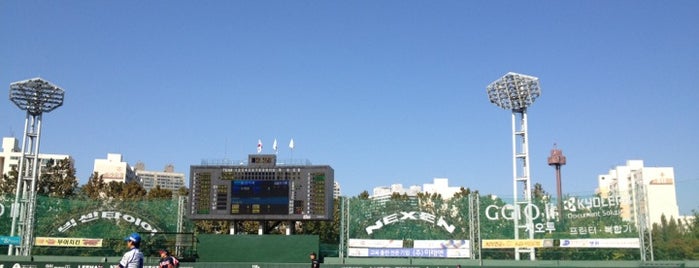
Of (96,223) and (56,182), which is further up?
(56,182)

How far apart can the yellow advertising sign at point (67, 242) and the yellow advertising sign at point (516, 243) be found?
22.6m

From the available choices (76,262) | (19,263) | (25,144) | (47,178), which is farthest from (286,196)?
(47,178)

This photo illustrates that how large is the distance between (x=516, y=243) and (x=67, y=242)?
26.1 m

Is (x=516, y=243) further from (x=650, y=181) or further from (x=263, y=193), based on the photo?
(x=650, y=181)

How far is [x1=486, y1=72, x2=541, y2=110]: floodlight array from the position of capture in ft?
146

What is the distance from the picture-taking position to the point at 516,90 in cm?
4469

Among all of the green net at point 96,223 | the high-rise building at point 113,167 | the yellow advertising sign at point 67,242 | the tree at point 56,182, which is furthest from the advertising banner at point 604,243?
the high-rise building at point 113,167

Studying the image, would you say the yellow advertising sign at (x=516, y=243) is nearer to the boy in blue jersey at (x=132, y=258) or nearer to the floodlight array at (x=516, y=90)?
the floodlight array at (x=516, y=90)

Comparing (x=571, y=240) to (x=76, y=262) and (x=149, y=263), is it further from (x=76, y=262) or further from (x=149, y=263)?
(x=76, y=262)

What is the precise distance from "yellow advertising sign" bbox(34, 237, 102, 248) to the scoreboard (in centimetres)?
652

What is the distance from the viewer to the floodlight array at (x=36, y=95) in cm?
4331

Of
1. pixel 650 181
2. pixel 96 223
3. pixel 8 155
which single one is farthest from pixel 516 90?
pixel 8 155

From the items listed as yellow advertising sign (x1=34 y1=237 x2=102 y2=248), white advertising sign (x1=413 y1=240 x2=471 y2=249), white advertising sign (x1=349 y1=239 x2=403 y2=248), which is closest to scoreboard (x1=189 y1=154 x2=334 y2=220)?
white advertising sign (x1=349 y1=239 x2=403 y2=248)

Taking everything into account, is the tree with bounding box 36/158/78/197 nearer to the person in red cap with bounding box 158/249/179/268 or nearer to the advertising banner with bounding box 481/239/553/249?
the advertising banner with bounding box 481/239/553/249
